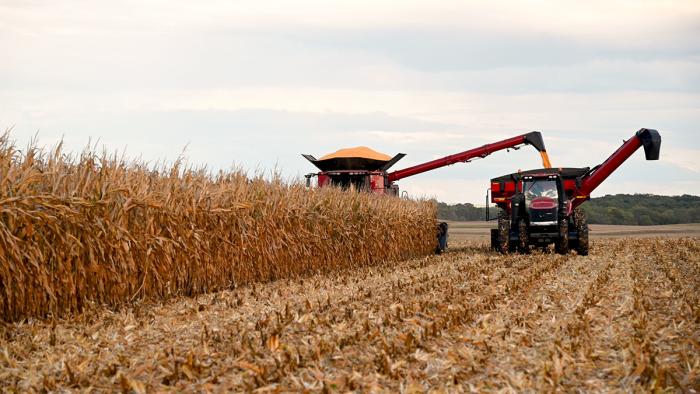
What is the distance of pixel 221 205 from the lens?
13.1 metres

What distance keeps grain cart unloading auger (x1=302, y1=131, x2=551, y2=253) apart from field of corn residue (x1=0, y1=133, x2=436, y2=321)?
6.11 metres

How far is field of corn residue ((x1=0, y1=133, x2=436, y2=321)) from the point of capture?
30.8ft

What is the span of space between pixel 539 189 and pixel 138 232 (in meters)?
13.9

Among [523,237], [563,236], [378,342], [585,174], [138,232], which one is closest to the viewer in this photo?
[378,342]

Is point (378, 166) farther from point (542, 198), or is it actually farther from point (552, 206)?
point (552, 206)

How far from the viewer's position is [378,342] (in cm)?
823

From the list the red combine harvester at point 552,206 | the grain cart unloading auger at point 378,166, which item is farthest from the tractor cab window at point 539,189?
the grain cart unloading auger at point 378,166

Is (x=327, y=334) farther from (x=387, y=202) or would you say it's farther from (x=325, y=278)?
(x=387, y=202)

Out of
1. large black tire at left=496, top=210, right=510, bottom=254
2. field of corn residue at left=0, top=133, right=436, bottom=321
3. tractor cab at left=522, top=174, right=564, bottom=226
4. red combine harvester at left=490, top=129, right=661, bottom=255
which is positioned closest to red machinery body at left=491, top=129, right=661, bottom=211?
red combine harvester at left=490, top=129, right=661, bottom=255

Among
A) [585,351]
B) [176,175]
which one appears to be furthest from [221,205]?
[585,351]

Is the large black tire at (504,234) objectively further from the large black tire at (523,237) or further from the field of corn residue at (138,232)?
the field of corn residue at (138,232)

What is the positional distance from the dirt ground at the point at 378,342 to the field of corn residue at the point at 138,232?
434 mm

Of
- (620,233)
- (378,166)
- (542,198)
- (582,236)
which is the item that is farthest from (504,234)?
(620,233)

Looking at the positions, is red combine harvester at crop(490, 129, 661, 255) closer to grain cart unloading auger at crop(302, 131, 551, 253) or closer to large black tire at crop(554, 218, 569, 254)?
large black tire at crop(554, 218, 569, 254)
